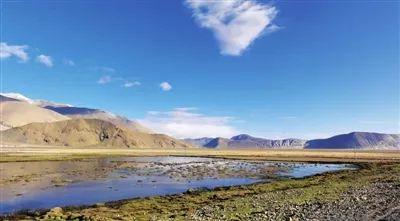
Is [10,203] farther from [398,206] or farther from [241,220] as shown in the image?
[398,206]

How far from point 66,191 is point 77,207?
12.5 m

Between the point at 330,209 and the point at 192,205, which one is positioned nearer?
the point at 330,209

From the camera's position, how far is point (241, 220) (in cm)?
2511

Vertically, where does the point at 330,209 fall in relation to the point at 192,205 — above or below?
above

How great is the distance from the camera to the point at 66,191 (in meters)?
45.3

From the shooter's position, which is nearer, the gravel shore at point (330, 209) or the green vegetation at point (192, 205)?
the gravel shore at point (330, 209)

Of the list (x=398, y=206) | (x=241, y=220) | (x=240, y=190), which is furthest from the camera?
(x=240, y=190)

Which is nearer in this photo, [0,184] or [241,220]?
[241,220]

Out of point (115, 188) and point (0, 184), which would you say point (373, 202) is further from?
point (0, 184)

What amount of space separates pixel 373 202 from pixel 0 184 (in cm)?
4353

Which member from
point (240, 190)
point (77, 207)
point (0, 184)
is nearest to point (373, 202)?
point (240, 190)

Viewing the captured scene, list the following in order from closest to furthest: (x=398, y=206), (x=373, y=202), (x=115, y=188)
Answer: (x=398, y=206), (x=373, y=202), (x=115, y=188)

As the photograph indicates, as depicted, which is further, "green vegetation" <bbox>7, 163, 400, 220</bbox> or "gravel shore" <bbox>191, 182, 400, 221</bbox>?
"green vegetation" <bbox>7, 163, 400, 220</bbox>

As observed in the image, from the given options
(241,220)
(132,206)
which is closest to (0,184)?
(132,206)
